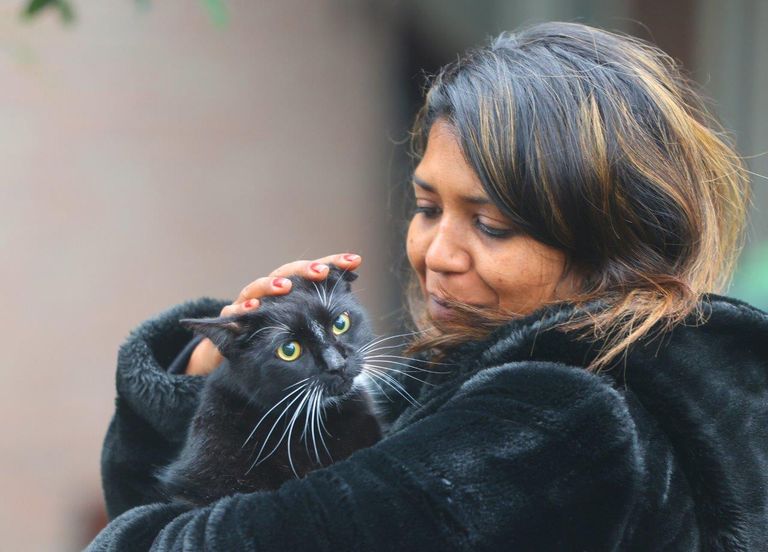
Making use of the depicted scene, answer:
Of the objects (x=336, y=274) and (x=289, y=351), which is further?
(x=336, y=274)

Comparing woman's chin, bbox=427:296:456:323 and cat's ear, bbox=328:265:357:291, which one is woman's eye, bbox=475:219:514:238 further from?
cat's ear, bbox=328:265:357:291

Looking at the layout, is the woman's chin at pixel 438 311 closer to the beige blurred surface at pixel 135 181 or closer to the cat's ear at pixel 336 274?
the cat's ear at pixel 336 274

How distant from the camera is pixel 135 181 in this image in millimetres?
4895

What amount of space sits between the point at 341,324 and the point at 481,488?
2.38ft

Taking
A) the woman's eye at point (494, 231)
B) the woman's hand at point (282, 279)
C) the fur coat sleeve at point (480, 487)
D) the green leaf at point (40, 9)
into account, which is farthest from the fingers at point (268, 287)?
the green leaf at point (40, 9)

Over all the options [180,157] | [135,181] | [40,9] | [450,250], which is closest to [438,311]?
[450,250]

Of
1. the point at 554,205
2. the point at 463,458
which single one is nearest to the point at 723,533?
the point at 463,458

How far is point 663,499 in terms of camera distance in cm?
146

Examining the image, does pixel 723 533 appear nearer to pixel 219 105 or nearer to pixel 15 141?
pixel 15 141

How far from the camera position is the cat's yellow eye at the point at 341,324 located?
2027 mm

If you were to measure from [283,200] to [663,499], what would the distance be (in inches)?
168

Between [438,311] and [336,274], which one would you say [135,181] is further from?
[438,311]

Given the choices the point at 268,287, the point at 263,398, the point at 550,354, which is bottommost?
the point at 263,398

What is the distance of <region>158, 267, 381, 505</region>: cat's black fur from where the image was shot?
1896mm
